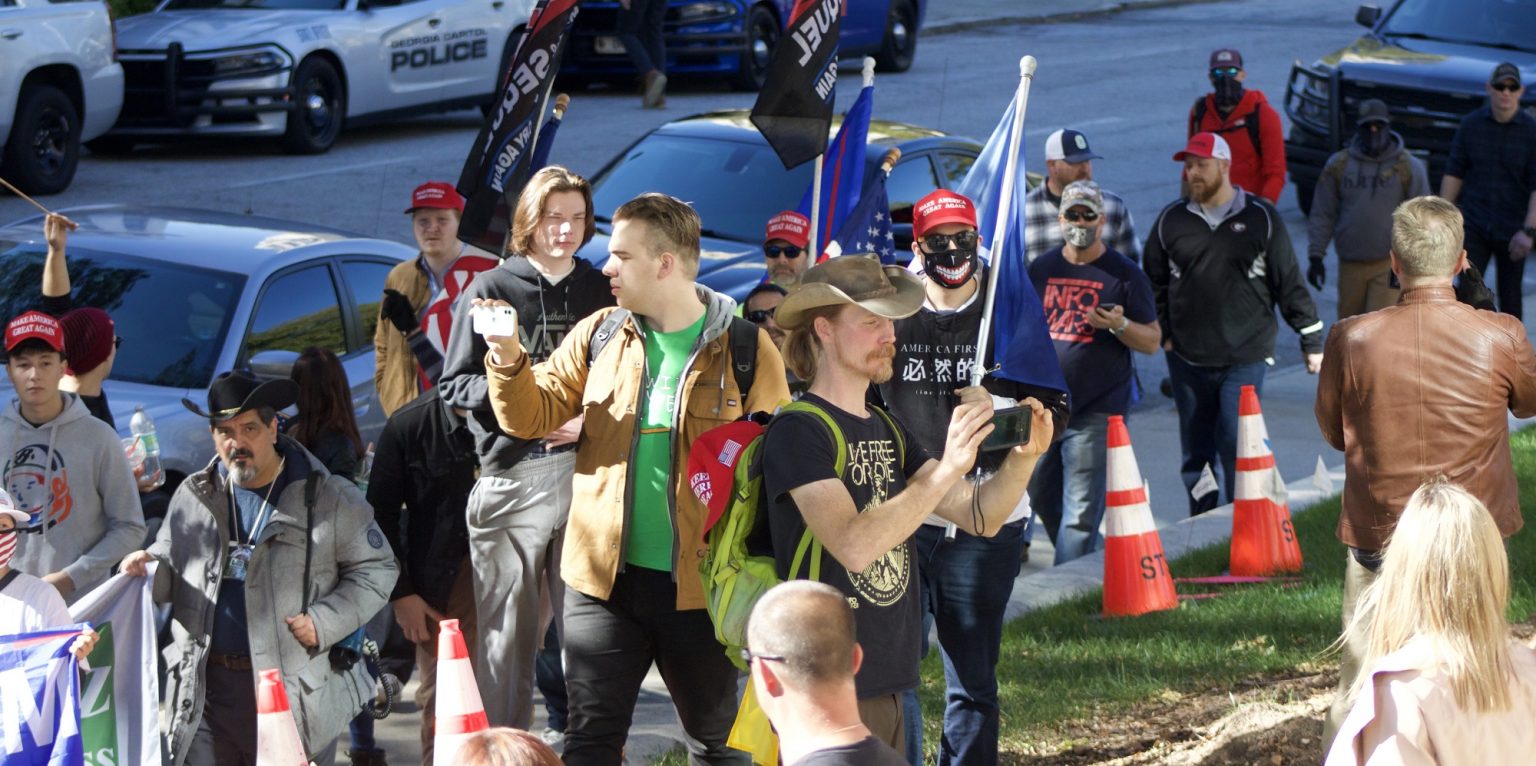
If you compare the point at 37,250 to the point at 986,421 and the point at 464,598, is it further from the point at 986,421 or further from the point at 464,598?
the point at 986,421

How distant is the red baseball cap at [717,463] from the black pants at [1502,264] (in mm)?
9326

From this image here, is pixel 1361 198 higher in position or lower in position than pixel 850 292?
lower

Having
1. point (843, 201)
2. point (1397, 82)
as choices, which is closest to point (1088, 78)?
point (1397, 82)

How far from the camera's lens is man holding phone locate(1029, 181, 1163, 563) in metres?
8.91

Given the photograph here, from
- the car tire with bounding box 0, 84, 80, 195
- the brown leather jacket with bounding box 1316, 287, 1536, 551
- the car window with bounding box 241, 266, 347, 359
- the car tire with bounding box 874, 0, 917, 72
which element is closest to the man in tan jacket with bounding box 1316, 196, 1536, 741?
the brown leather jacket with bounding box 1316, 287, 1536, 551

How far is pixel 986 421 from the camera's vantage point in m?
4.91

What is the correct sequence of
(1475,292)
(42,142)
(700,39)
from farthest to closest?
(700,39)
(42,142)
(1475,292)

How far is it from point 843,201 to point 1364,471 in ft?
8.53

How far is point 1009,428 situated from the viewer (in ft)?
17.1

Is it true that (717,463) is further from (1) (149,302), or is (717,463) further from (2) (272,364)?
(1) (149,302)

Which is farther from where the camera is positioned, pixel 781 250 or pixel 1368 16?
pixel 1368 16

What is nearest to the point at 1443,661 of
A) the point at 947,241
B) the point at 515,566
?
the point at 947,241

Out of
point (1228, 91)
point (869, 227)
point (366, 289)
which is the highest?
point (1228, 91)

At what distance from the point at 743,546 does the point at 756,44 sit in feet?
56.7
